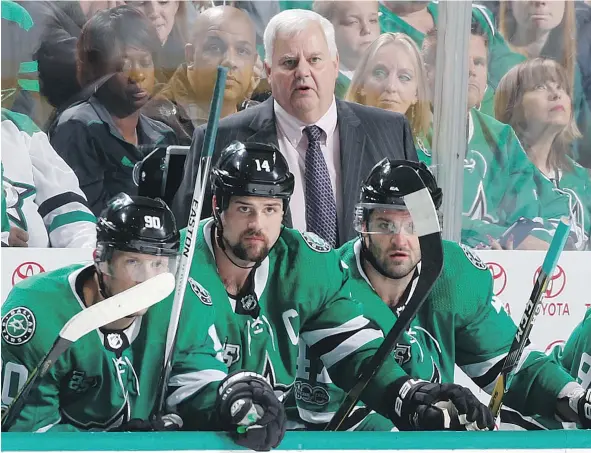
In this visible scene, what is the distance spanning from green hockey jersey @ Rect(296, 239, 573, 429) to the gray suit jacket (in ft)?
0.69

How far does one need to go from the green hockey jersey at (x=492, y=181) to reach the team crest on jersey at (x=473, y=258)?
2cm

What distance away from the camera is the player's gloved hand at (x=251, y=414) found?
3.10 meters

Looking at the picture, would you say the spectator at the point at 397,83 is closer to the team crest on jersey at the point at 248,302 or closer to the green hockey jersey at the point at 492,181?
the green hockey jersey at the point at 492,181

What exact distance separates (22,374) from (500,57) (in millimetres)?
1989

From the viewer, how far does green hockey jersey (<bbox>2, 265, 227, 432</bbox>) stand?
3.27m

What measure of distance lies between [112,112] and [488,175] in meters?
1.35

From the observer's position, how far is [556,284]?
3.66m

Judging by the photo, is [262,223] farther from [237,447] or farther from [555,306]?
[555,306]

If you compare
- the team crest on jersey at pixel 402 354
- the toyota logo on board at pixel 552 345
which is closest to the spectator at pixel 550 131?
the toyota logo on board at pixel 552 345

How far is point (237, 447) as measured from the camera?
3.12 meters

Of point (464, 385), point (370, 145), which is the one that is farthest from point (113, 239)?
point (464, 385)

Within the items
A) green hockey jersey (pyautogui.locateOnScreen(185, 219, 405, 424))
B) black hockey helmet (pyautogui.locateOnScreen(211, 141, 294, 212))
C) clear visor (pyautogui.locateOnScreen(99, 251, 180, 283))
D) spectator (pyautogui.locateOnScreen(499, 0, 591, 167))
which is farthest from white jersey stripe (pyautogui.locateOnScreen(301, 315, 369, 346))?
spectator (pyautogui.locateOnScreen(499, 0, 591, 167))

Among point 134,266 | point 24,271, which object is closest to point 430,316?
point 134,266

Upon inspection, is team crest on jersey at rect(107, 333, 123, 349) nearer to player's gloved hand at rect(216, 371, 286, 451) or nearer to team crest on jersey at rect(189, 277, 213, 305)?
team crest on jersey at rect(189, 277, 213, 305)
